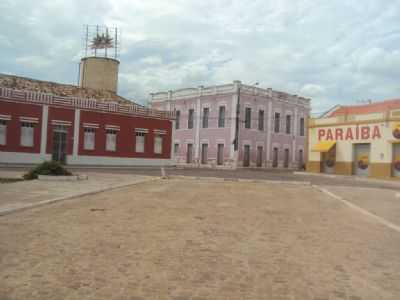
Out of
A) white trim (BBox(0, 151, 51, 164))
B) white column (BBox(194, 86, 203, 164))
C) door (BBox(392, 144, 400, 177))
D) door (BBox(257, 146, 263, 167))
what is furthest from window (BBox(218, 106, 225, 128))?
white trim (BBox(0, 151, 51, 164))

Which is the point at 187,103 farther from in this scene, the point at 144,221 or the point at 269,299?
the point at 269,299

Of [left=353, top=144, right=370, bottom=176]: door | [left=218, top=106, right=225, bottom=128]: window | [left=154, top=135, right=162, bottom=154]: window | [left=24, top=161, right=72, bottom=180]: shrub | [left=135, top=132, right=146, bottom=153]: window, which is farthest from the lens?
[left=218, top=106, right=225, bottom=128]: window

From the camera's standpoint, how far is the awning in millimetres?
34719

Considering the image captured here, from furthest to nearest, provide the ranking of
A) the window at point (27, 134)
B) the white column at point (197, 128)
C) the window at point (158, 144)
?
the white column at point (197, 128), the window at point (158, 144), the window at point (27, 134)

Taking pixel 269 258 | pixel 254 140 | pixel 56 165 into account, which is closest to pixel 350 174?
pixel 254 140

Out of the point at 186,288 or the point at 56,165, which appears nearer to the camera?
the point at 186,288

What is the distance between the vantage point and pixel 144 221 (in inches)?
330

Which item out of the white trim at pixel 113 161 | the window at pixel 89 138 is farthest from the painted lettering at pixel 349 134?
the window at pixel 89 138

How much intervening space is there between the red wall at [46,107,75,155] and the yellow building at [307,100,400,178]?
19136mm

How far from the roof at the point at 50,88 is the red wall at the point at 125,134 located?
3216mm

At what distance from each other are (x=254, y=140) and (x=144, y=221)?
35.6 metres

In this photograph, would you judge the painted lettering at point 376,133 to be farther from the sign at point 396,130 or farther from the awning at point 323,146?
the awning at point 323,146

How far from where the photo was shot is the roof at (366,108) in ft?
114

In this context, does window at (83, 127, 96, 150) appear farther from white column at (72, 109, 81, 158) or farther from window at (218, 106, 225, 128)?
window at (218, 106, 225, 128)
